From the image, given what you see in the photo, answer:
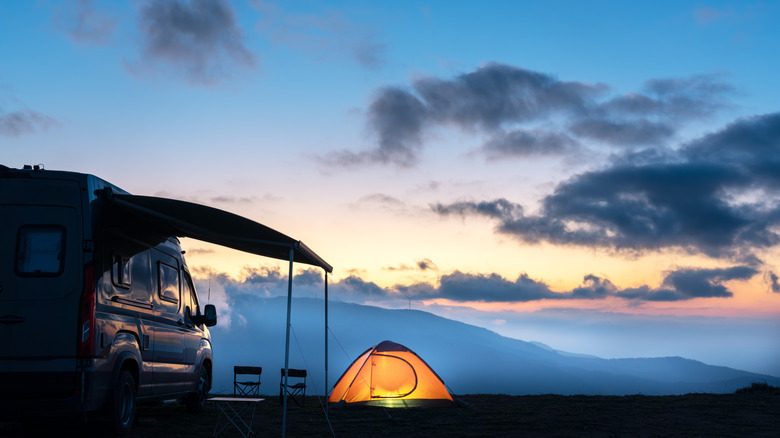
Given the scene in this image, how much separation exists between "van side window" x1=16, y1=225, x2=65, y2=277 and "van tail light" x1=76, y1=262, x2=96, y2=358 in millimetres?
363

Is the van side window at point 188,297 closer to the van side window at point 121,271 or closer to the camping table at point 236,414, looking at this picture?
the camping table at point 236,414

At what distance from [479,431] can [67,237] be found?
21.3 feet

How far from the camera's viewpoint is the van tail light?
707 centimetres

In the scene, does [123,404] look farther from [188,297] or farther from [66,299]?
Result: [188,297]

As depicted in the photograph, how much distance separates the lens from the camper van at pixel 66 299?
23.1 feet

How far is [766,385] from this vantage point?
60.7ft

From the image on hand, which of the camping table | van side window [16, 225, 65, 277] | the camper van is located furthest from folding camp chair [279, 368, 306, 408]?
van side window [16, 225, 65, 277]

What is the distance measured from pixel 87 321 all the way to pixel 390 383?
28.8 feet

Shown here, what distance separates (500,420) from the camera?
11.7 meters

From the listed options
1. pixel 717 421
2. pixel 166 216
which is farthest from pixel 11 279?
pixel 717 421

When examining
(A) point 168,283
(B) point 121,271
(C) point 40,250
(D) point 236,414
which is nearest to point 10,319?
(C) point 40,250

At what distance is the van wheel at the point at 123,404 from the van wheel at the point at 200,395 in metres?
3.61

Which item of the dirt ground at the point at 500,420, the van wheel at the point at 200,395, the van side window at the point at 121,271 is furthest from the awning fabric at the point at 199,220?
the van wheel at the point at 200,395

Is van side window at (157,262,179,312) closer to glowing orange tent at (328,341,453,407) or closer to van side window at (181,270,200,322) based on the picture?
van side window at (181,270,200,322)
